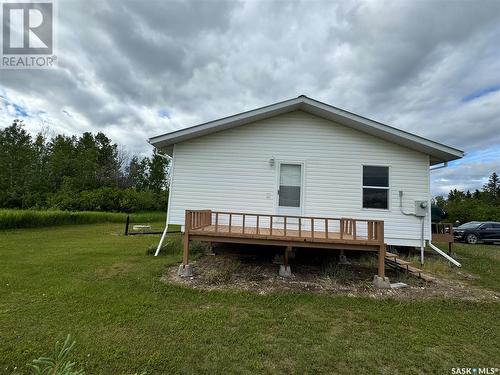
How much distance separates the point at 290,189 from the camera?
7047 millimetres

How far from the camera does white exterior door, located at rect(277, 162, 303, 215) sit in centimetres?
698

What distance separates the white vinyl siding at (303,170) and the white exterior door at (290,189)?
11 cm

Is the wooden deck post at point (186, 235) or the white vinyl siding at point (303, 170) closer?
the wooden deck post at point (186, 235)

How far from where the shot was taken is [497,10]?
23.3 ft

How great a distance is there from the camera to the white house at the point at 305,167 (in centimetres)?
671

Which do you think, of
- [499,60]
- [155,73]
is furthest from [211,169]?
[499,60]

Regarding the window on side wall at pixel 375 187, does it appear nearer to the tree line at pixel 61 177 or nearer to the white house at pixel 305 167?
the white house at pixel 305 167

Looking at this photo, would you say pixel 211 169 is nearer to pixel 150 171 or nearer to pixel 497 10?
pixel 497 10

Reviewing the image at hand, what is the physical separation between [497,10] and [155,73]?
11.8 meters
